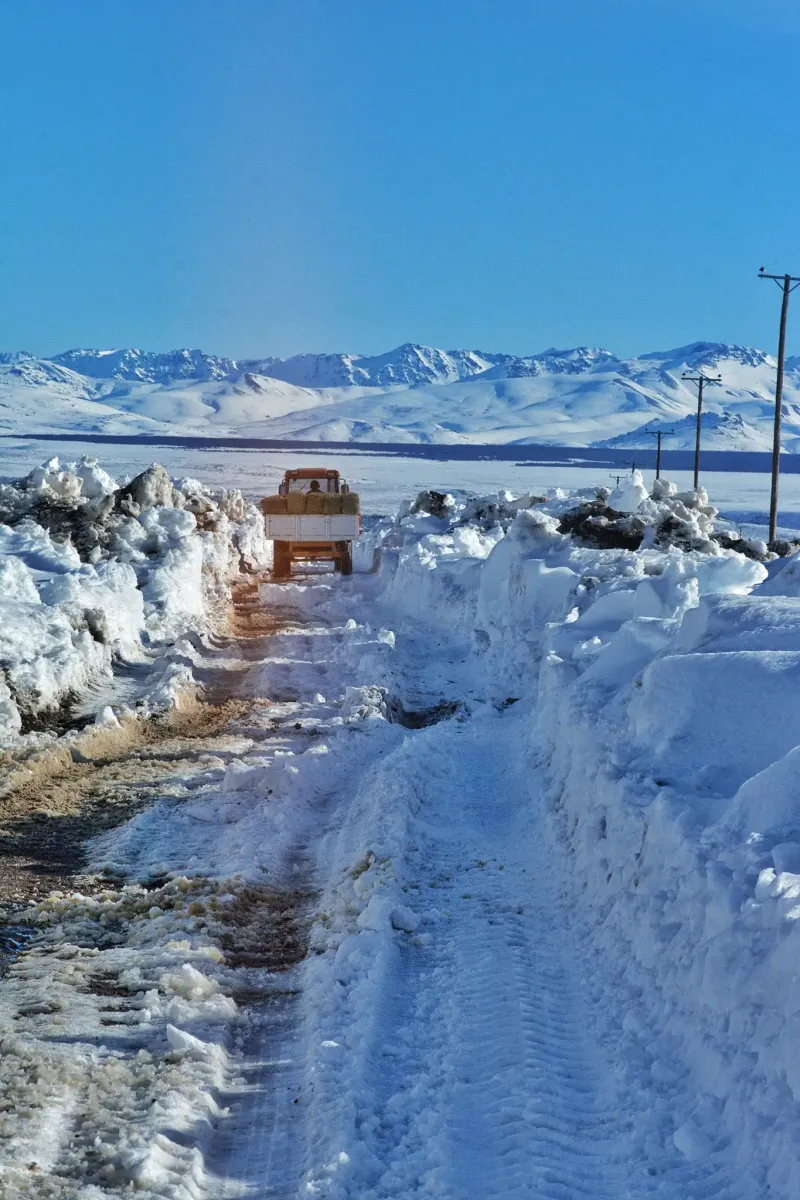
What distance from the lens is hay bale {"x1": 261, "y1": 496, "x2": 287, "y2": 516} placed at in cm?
2533

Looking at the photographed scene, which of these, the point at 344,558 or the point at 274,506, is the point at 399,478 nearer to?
the point at 344,558

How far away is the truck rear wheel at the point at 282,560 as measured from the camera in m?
26.3

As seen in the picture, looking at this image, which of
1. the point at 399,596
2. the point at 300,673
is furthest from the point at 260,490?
the point at 300,673

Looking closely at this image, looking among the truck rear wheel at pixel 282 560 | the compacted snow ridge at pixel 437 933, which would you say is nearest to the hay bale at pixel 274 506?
the truck rear wheel at pixel 282 560

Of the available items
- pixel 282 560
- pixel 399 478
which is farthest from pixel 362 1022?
pixel 399 478

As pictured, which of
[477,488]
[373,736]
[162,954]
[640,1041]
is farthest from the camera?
[477,488]

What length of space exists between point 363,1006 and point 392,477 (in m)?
94.5

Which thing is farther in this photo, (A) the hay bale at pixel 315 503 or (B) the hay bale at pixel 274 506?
(A) the hay bale at pixel 315 503

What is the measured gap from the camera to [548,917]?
272 inches

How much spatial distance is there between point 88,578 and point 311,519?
34.4 ft

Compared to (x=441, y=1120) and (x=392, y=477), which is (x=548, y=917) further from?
(x=392, y=477)

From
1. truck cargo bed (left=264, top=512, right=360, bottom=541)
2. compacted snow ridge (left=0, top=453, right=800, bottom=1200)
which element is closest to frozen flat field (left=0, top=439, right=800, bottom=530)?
truck cargo bed (left=264, top=512, right=360, bottom=541)

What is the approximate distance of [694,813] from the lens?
5723 mm

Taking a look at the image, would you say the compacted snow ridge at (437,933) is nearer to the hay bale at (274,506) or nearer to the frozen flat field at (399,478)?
the hay bale at (274,506)
